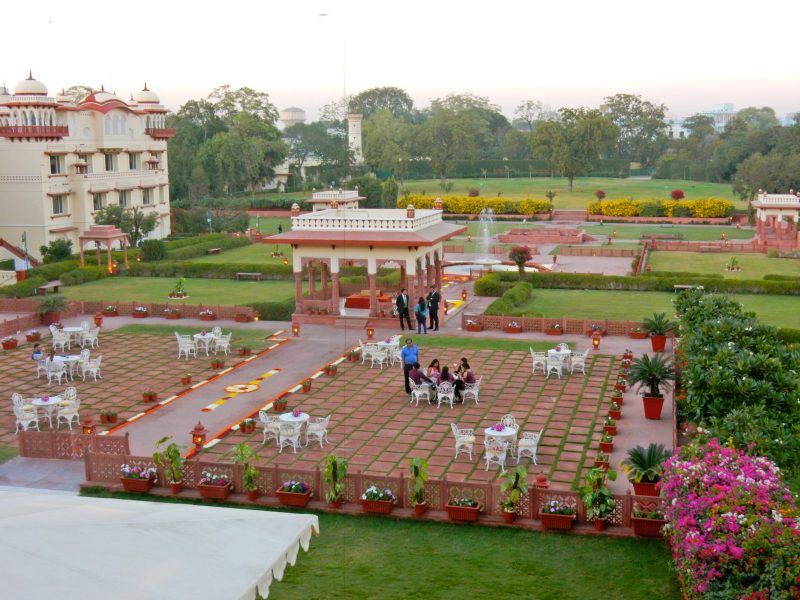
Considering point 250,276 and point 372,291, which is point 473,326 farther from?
point 250,276

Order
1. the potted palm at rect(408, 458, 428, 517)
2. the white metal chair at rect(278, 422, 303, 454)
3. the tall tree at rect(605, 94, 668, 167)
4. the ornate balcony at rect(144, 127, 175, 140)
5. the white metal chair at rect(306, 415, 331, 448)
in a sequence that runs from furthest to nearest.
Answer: the tall tree at rect(605, 94, 668, 167) < the ornate balcony at rect(144, 127, 175, 140) < the white metal chair at rect(306, 415, 331, 448) < the white metal chair at rect(278, 422, 303, 454) < the potted palm at rect(408, 458, 428, 517)

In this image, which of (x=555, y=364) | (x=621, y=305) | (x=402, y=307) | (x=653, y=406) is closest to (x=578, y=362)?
(x=555, y=364)

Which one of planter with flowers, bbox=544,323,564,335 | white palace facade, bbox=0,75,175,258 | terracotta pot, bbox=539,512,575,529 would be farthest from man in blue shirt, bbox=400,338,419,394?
white palace facade, bbox=0,75,175,258

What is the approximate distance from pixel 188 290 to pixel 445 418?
64.6 ft

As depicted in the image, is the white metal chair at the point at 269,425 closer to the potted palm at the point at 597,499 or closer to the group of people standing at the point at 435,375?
the group of people standing at the point at 435,375

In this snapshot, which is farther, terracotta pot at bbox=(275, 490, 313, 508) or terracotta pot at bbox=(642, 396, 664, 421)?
terracotta pot at bbox=(642, 396, 664, 421)

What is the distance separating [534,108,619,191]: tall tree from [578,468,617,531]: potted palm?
68538 millimetres

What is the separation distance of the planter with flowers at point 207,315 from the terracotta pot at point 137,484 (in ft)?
46.0

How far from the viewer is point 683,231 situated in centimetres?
5469

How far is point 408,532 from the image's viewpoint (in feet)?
39.5

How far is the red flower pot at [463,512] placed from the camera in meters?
12.2

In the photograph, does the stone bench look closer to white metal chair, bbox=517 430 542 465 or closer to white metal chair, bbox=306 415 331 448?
white metal chair, bbox=306 415 331 448

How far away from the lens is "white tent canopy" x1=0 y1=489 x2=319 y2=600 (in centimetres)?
700

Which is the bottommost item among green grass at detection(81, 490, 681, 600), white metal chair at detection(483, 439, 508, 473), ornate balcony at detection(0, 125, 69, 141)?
green grass at detection(81, 490, 681, 600)
